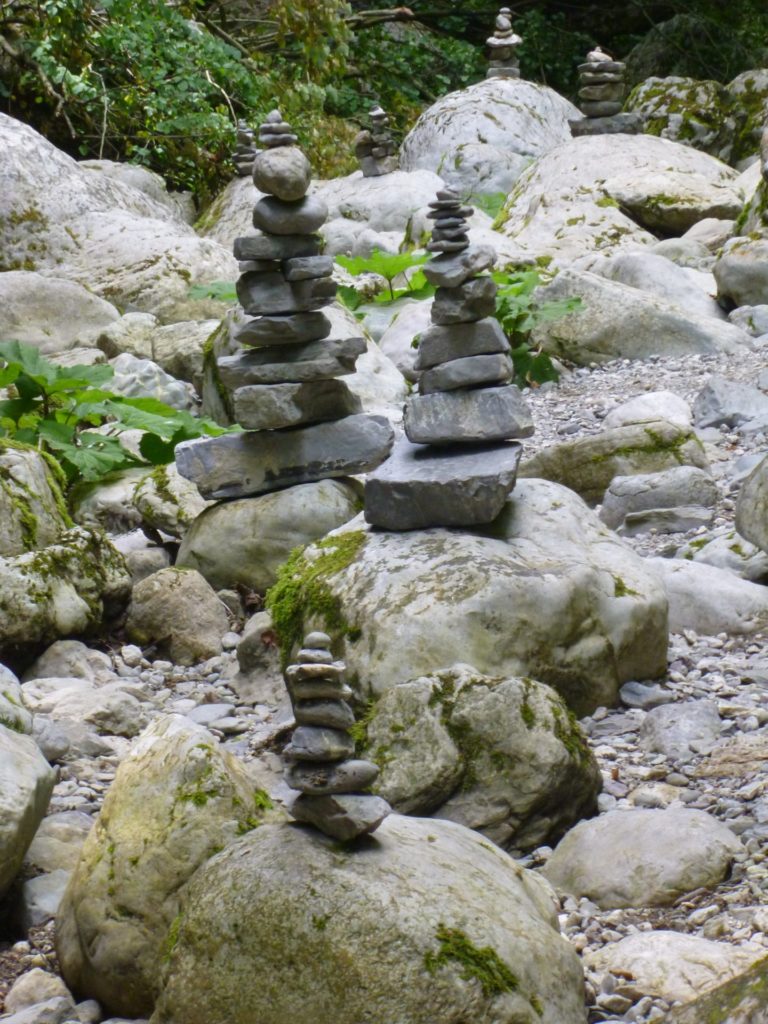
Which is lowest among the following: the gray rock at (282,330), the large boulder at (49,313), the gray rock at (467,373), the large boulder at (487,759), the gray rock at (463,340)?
the large boulder at (49,313)

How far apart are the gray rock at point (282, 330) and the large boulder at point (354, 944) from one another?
4.13 metres

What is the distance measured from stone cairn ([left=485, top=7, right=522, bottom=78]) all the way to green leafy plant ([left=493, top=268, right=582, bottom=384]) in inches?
341

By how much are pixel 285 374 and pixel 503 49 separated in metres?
13.0

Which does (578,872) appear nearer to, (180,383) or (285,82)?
(180,383)

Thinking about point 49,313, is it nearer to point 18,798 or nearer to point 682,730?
point 682,730

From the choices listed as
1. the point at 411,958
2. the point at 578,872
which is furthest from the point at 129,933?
the point at 578,872

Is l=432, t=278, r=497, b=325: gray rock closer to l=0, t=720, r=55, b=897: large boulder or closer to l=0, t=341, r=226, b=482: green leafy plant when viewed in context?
l=0, t=341, r=226, b=482: green leafy plant

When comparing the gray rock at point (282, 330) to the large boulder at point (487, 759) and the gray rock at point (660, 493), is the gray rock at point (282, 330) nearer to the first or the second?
the gray rock at point (660, 493)

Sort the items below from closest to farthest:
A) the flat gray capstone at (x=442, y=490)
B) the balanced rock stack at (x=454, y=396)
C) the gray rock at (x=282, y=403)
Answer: the flat gray capstone at (x=442, y=490)
the balanced rock stack at (x=454, y=396)
the gray rock at (x=282, y=403)

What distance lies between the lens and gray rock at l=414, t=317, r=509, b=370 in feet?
19.7

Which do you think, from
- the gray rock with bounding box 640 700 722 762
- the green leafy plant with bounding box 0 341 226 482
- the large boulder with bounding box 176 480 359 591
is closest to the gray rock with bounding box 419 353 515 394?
the large boulder with bounding box 176 480 359 591

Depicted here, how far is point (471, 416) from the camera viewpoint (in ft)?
19.5

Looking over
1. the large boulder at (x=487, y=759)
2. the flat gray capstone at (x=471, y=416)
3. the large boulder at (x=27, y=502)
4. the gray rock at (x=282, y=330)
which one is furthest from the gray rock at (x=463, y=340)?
the large boulder at (x=27, y=502)

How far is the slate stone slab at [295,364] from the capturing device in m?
7.06
